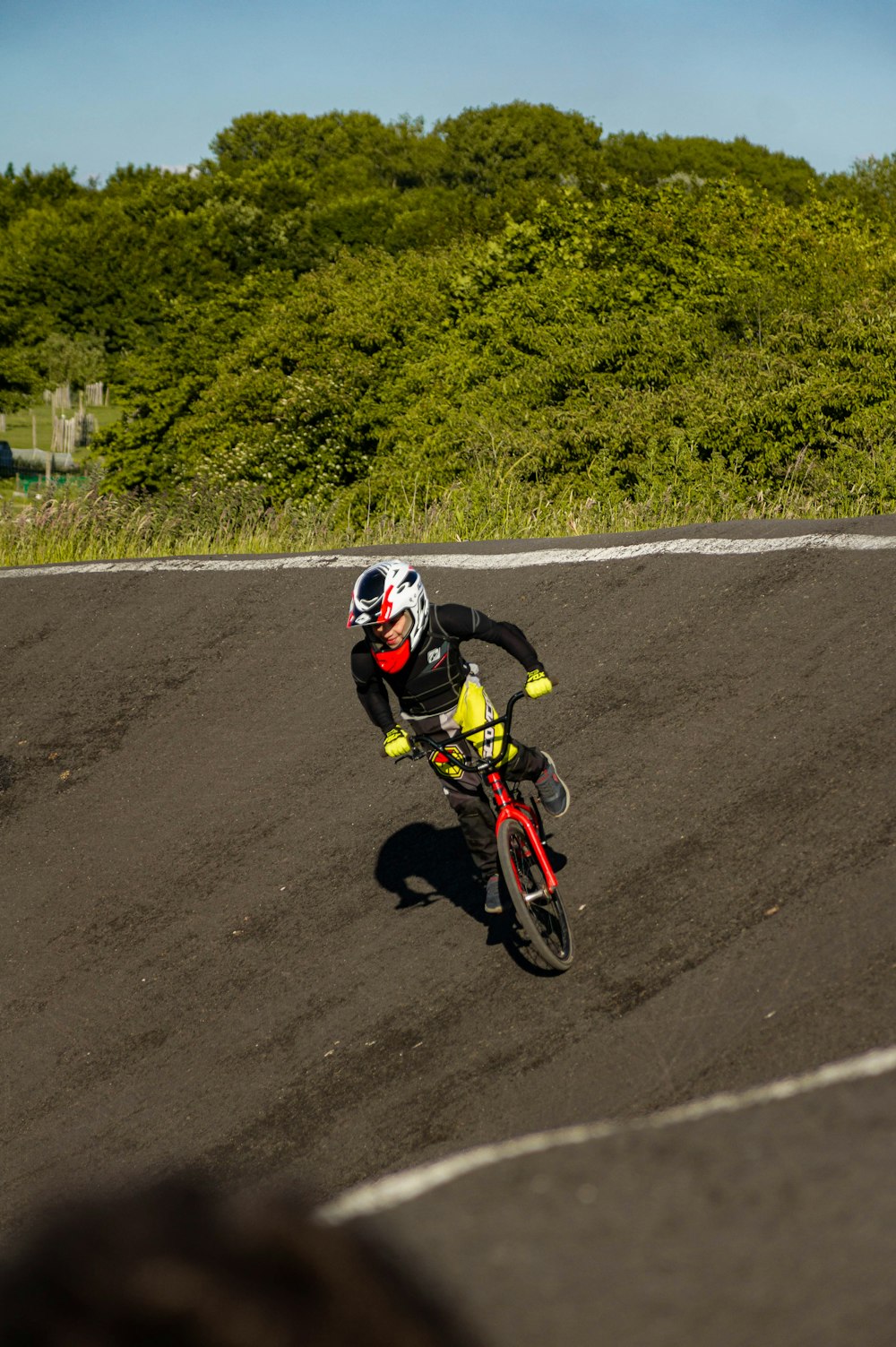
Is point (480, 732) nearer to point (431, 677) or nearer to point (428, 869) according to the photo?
point (431, 677)

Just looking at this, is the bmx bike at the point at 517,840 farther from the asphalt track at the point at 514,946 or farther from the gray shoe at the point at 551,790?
the asphalt track at the point at 514,946

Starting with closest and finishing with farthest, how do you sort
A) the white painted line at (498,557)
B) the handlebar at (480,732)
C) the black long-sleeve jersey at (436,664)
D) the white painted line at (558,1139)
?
the white painted line at (558,1139)
the handlebar at (480,732)
the black long-sleeve jersey at (436,664)
the white painted line at (498,557)

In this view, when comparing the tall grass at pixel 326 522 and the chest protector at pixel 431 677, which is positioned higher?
the tall grass at pixel 326 522

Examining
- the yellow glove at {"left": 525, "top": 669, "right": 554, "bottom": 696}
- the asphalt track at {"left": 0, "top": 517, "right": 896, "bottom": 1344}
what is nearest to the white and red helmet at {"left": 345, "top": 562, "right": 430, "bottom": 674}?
the yellow glove at {"left": 525, "top": 669, "right": 554, "bottom": 696}

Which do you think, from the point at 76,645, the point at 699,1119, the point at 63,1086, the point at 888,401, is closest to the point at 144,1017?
the point at 63,1086

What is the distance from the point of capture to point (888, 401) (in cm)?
2131

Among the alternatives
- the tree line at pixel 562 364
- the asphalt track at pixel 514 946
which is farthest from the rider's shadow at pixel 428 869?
the tree line at pixel 562 364

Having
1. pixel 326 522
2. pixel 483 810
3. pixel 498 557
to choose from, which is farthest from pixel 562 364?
pixel 483 810

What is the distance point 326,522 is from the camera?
17.9 metres

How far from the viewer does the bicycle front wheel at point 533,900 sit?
251 inches

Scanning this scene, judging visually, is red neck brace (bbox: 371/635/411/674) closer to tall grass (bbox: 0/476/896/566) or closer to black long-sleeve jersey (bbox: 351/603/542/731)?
black long-sleeve jersey (bbox: 351/603/542/731)

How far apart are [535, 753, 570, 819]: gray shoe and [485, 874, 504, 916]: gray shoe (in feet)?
1.79

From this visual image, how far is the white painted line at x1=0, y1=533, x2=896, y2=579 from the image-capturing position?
430 inches

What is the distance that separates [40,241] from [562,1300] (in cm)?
7779
